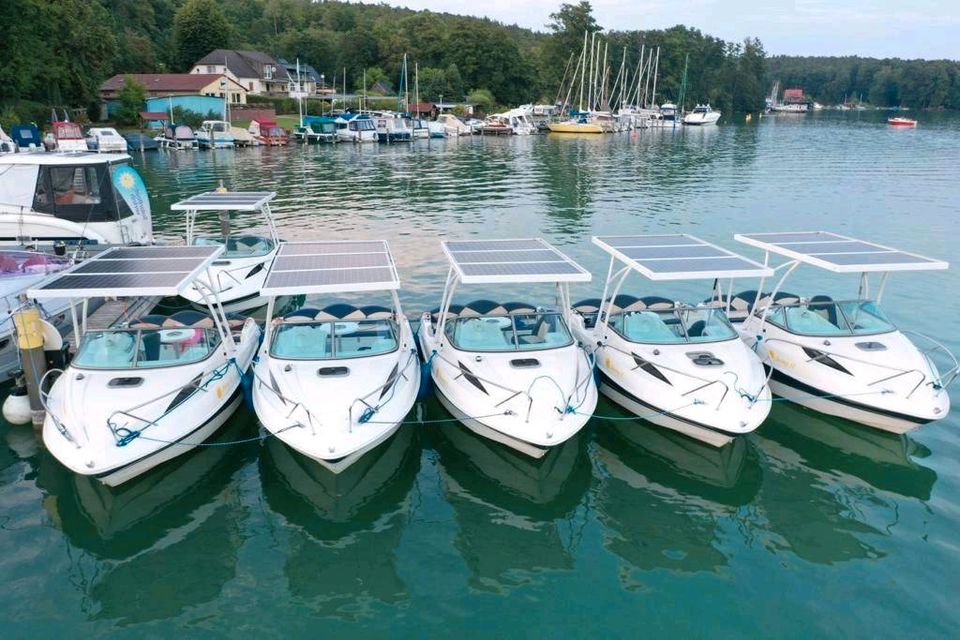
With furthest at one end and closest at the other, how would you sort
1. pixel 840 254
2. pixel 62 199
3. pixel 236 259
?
pixel 62 199 → pixel 236 259 → pixel 840 254

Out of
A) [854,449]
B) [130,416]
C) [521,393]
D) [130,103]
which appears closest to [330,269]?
[130,416]

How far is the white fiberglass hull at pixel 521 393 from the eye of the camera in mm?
11703

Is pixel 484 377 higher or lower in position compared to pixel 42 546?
higher

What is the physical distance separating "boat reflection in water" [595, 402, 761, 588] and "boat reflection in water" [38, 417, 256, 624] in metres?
6.14

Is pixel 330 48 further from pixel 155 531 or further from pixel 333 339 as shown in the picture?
pixel 155 531

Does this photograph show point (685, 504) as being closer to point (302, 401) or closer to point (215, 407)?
point (302, 401)

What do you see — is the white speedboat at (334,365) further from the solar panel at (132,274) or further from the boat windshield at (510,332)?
the solar panel at (132,274)

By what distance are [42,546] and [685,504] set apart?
Answer: 10.4 meters

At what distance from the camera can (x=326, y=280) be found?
500 inches

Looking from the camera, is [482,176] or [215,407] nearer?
[215,407]

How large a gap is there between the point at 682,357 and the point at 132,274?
10.9 m

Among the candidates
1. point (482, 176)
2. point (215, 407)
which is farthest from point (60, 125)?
point (215, 407)

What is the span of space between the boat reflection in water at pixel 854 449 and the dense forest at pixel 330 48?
67843mm

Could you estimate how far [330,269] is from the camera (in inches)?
525
